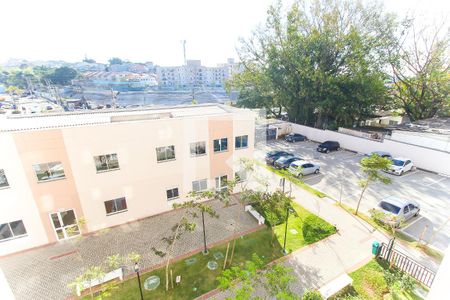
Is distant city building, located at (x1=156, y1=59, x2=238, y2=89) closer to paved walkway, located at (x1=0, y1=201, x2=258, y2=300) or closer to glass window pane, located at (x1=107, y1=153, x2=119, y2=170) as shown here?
glass window pane, located at (x1=107, y1=153, x2=119, y2=170)

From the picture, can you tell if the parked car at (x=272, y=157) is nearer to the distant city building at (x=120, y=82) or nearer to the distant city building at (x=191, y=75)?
the distant city building at (x=120, y=82)

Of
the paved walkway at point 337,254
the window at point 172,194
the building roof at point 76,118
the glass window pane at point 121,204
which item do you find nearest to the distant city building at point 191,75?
the building roof at point 76,118

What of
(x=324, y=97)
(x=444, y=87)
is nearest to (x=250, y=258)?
(x=324, y=97)

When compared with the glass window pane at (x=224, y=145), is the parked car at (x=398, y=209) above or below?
below

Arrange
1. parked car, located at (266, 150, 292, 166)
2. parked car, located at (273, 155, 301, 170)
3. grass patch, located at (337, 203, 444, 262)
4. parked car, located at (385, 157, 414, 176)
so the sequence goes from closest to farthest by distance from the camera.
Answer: grass patch, located at (337, 203, 444, 262)
parked car, located at (385, 157, 414, 176)
parked car, located at (273, 155, 301, 170)
parked car, located at (266, 150, 292, 166)

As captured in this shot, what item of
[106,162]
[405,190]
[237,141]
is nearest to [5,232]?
[106,162]

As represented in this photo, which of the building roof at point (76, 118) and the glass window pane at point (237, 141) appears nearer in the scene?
the building roof at point (76, 118)

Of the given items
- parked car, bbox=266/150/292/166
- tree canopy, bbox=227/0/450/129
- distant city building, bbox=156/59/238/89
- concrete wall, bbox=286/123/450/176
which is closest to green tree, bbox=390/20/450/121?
tree canopy, bbox=227/0/450/129
